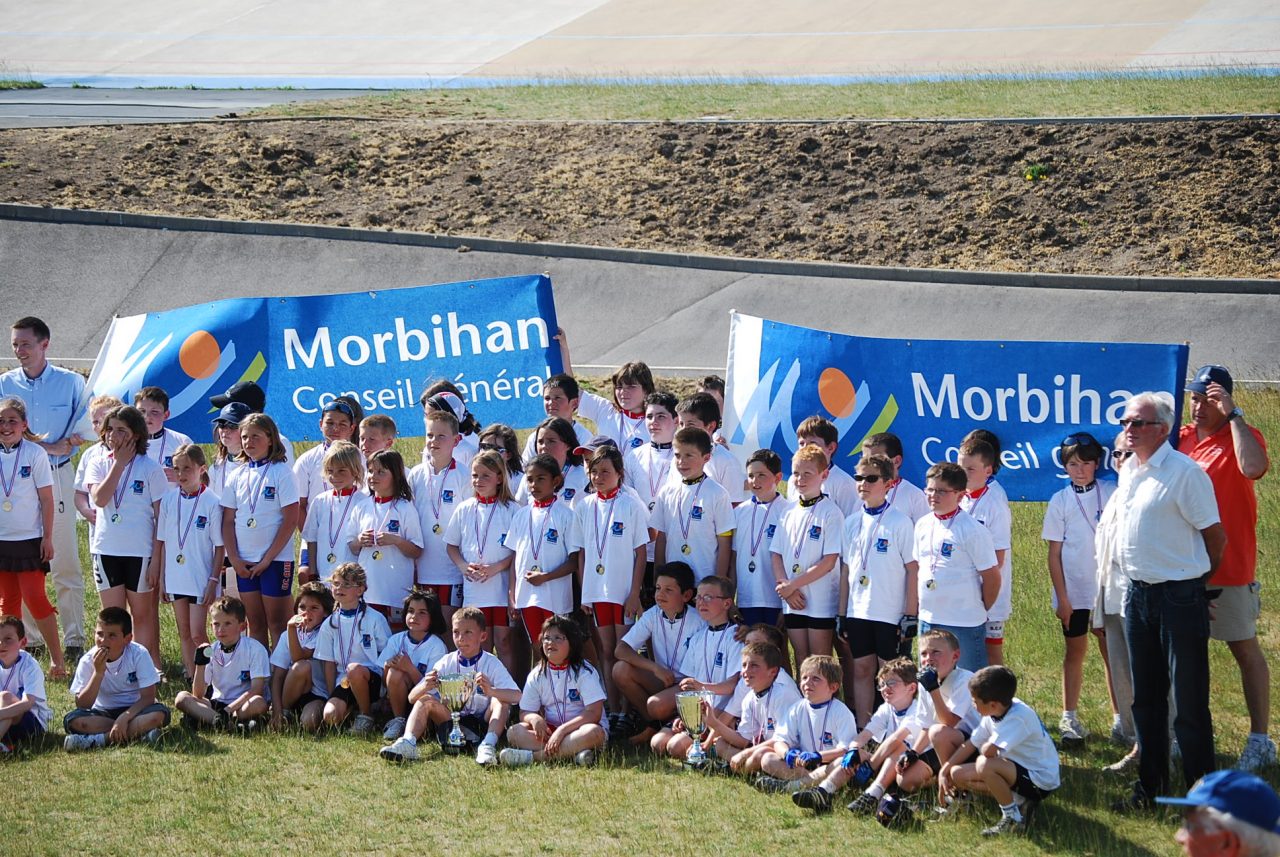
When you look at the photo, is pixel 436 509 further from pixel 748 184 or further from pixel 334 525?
pixel 748 184

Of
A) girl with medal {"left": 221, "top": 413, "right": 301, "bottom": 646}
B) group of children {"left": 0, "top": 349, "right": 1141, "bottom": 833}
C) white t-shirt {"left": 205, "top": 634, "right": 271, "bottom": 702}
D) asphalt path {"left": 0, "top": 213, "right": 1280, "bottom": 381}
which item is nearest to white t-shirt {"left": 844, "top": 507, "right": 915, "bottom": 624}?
group of children {"left": 0, "top": 349, "right": 1141, "bottom": 833}

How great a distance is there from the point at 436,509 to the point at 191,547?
1691 mm

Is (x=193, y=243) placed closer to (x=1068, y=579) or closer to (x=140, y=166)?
(x=140, y=166)

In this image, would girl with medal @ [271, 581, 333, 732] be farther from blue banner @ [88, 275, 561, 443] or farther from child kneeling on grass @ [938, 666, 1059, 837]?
child kneeling on grass @ [938, 666, 1059, 837]

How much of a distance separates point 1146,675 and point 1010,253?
14597 millimetres

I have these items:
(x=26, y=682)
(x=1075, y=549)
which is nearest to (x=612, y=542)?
(x=1075, y=549)

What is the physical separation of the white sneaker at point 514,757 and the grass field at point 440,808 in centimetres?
10

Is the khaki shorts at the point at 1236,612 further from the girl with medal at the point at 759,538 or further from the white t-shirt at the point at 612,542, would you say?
the white t-shirt at the point at 612,542

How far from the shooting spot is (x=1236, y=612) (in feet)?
26.1

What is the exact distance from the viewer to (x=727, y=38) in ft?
119

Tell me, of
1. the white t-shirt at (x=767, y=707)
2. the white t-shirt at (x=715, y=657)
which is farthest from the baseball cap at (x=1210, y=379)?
the white t-shirt at (x=715, y=657)

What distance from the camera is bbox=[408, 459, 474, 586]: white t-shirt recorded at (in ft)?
32.3

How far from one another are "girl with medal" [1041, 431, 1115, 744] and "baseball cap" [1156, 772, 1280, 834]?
454 cm

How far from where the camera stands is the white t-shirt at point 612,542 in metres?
9.17
